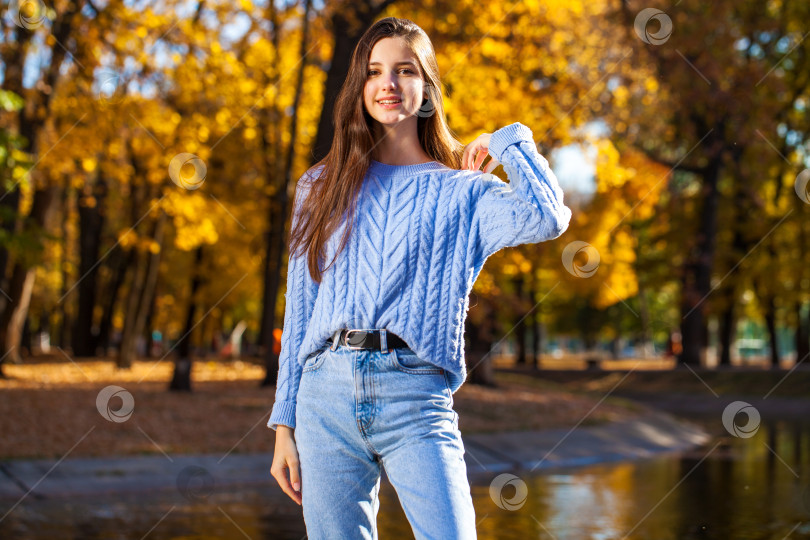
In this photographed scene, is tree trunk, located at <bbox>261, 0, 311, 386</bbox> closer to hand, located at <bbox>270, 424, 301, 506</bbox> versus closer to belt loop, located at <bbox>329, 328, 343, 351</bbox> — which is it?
hand, located at <bbox>270, 424, 301, 506</bbox>

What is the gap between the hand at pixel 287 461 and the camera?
2.76m

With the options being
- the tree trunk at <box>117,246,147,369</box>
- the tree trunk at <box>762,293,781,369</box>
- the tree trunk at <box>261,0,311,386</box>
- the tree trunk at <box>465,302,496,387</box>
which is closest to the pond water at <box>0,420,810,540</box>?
the tree trunk at <box>261,0,311,386</box>

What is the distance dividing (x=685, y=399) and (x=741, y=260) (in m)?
7.76

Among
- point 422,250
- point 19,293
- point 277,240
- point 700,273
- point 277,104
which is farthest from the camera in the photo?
point 700,273

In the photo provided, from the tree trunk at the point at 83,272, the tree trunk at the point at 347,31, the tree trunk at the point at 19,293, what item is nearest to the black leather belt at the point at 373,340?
the tree trunk at the point at 347,31

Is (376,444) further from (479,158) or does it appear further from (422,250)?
→ (479,158)

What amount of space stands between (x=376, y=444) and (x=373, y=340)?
0.26 meters

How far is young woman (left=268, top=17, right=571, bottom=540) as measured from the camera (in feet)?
8.39

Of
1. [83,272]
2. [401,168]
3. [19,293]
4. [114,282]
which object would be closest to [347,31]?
[401,168]

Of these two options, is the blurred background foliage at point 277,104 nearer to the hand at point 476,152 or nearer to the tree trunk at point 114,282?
the tree trunk at point 114,282

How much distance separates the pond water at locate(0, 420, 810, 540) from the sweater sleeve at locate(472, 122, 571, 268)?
5453 mm

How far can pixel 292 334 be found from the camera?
9.21 ft

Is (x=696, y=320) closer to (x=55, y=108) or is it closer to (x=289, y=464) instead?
(x=55, y=108)

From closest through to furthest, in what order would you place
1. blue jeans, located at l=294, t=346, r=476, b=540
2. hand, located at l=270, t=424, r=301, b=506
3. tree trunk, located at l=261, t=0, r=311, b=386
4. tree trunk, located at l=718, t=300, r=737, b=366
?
1. blue jeans, located at l=294, t=346, r=476, b=540
2. hand, located at l=270, t=424, r=301, b=506
3. tree trunk, located at l=261, t=0, r=311, b=386
4. tree trunk, located at l=718, t=300, r=737, b=366
